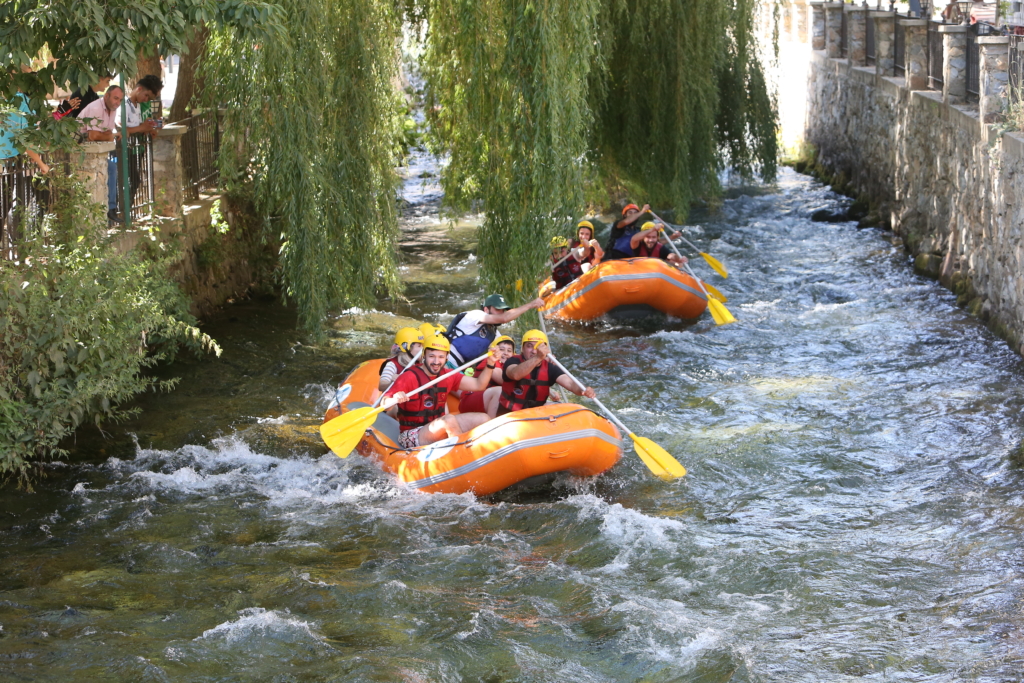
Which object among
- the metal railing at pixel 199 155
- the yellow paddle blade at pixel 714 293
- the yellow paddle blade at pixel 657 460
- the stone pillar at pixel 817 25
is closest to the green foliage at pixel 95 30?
the yellow paddle blade at pixel 657 460

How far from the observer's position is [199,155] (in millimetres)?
12469

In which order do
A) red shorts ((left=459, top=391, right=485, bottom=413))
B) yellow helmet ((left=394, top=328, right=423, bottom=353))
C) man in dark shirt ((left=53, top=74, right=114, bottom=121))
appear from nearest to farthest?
yellow helmet ((left=394, top=328, right=423, bottom=353))
red shorts ((left=459, top=391, right=485, bottom=413))
man in dark shirt ((left=53, top=74, right=114, bottom=121))

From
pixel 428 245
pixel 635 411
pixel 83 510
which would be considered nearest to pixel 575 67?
pixel 635 411

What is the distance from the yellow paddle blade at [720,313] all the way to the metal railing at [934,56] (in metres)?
5.25

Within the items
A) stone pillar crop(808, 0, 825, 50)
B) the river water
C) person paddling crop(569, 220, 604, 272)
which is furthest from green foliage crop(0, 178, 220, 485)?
stone pillar crop(808, 0, 825, 50)

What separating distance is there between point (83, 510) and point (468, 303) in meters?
6.43

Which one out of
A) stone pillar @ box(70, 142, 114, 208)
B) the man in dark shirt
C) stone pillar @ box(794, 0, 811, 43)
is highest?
stone pillar @ box(794, 0, 811, 43)

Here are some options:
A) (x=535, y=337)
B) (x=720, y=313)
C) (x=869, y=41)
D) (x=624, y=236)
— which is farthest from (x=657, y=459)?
(x=869, y=41)

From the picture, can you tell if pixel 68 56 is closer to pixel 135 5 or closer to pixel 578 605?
pixel 135 5

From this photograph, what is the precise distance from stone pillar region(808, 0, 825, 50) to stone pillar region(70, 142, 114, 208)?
16055 millimetres

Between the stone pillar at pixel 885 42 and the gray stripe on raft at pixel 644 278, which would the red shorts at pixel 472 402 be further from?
the stone pillar at pixel 885 42

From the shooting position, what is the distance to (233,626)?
19.0ft

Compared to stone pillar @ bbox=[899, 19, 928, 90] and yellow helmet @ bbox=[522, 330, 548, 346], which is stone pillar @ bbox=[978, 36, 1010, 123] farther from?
yellow helmet @ bbox=[522, 330, 548, 346]

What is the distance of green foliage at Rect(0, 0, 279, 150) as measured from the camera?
6172 millimetres
